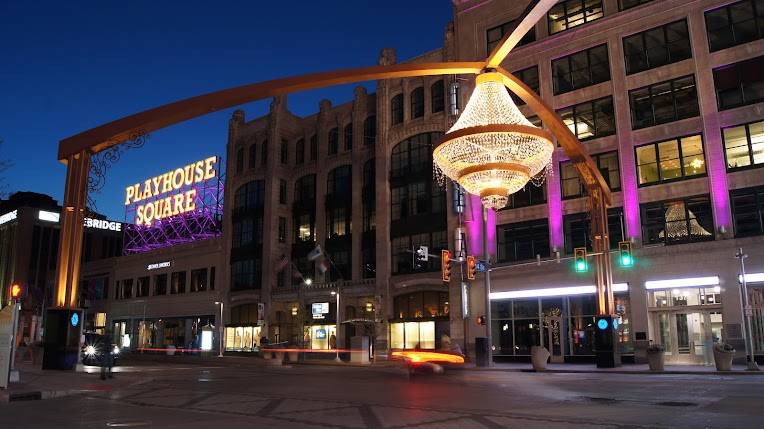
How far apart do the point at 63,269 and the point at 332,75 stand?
44.7ft

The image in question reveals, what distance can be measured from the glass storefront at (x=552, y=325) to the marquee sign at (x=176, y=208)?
37372 millimetres

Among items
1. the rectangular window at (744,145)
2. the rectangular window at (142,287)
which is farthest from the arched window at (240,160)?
the rectangular window at (744,145)

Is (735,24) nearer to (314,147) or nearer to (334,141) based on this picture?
(334,141)

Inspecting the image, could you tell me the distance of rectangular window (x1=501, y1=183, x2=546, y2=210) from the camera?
4497cm

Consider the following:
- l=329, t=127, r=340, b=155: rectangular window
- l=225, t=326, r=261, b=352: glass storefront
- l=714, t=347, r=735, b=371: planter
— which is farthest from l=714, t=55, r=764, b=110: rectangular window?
l=225, t=326, r=261, b=352: glass storefront

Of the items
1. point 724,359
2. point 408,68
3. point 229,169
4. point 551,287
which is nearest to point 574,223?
point 551,287

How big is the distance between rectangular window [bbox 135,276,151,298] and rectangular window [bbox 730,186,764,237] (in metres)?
67.5

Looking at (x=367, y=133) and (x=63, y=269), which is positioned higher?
(x=367, y=133)

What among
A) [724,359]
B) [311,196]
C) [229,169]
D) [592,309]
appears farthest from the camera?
[229,169]

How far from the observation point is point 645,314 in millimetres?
38688

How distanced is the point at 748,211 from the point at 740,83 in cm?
785

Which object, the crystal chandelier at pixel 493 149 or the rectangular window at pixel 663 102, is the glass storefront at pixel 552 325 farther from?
the crystal chandelier at pixel 493 149

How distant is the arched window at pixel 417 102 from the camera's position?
5554 cm

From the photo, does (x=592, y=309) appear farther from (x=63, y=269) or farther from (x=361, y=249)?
(x=63, y=269)
